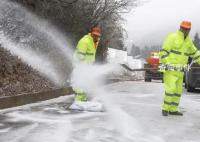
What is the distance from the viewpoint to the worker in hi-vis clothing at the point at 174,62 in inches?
418

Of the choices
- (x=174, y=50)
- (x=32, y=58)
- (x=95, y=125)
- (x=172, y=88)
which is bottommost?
(x=95, y=125)

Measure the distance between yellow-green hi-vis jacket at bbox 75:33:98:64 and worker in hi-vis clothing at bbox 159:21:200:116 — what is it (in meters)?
1.95

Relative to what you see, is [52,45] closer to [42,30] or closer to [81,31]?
[42,30]

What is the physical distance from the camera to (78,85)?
12.3 meters

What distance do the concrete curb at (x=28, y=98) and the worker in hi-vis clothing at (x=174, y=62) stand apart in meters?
3.34

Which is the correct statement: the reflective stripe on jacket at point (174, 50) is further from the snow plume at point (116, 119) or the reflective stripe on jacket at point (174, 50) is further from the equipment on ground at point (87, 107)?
the equipment on ground at point (87, 107)

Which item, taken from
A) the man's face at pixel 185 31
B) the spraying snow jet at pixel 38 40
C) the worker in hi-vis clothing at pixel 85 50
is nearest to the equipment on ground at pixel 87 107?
the worker in hi-vis clothing at pixel 85 50

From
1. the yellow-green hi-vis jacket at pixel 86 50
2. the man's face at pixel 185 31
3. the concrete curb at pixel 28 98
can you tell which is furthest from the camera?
the yellow-green hi-vis jacket at pixel 86 50

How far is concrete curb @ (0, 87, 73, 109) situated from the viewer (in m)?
11.2

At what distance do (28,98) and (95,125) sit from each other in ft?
13.3

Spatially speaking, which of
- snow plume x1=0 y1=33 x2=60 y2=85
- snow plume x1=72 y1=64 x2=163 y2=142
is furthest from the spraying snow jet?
snow plume x1=72 y1=64 x2=163 y2=142

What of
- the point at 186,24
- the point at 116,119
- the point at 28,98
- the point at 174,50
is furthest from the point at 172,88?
the point at 28,98

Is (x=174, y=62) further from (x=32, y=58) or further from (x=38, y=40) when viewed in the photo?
(x=38, y=40)

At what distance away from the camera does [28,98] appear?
12602mm
